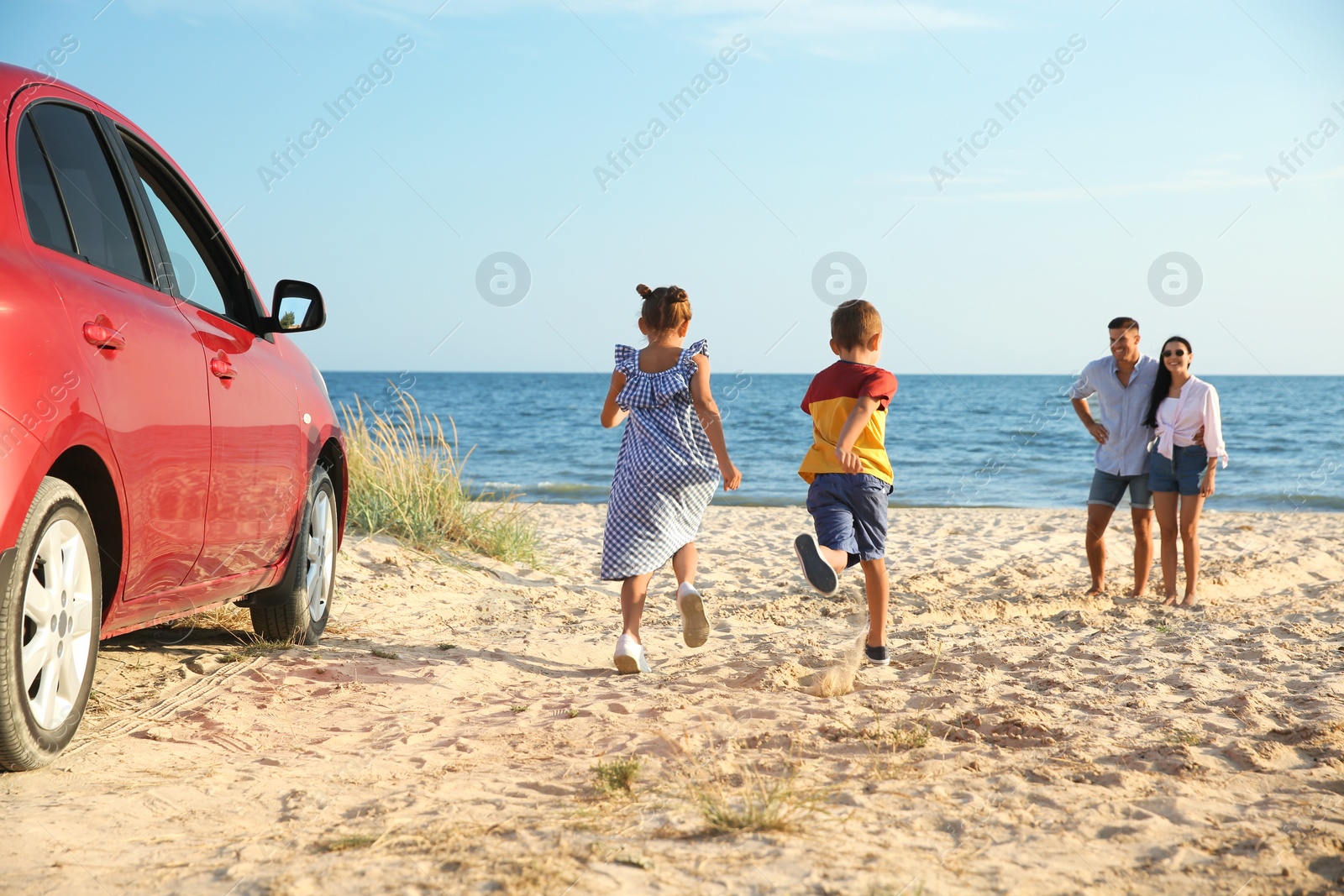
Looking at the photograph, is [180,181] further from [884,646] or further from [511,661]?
[884,646]

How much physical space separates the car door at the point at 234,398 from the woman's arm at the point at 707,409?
1741 millimetres

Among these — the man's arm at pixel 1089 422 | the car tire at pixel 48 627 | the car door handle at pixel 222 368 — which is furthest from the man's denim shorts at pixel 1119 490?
the car tire at pixel 48 627

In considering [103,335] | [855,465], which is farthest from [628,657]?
[103,335]

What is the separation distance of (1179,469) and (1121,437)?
0.45 meters

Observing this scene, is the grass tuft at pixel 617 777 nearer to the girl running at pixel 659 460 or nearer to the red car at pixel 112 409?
the red car at pixel 112 409

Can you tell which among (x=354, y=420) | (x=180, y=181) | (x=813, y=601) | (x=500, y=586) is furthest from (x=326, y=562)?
(x=354, y=420)

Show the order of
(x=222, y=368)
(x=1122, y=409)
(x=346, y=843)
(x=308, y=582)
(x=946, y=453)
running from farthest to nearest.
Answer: (x=946, y=453)
(x=1122, y=409)
(x=308, y=582)
(x=222, y=368)
(x=346, y=843)

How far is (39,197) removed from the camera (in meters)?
2.82

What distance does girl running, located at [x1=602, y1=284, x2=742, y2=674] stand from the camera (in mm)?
4605

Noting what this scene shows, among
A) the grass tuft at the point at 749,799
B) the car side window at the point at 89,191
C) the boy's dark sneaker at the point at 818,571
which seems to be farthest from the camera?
the boy's dark sneaker at the point at 818,571

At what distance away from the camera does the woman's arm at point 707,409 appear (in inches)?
178

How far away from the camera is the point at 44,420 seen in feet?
8.06

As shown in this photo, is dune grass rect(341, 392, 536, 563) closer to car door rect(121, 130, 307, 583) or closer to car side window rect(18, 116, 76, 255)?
car door rect(121, 130, 307, 583)

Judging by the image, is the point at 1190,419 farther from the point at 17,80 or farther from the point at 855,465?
the point at 17,80
